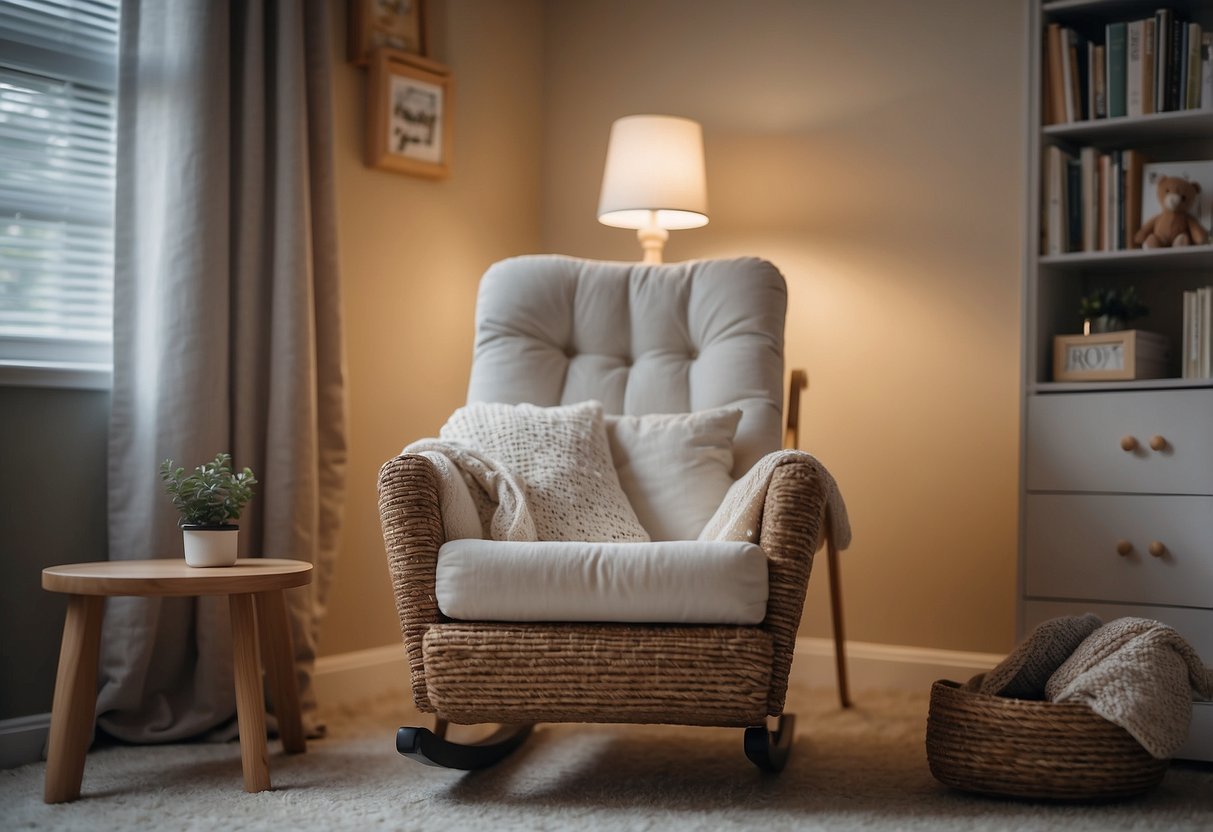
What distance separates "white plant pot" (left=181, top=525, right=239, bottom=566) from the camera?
205cm

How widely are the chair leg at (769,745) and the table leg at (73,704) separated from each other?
1069mm

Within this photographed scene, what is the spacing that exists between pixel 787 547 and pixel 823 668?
1.24m

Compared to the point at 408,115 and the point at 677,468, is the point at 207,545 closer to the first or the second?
the point at 677,468

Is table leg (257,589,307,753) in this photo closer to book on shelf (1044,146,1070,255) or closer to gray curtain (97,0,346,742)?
gray curtain (97,0,346,742)

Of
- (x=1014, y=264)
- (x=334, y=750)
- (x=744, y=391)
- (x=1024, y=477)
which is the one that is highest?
(x=1014, y=264)

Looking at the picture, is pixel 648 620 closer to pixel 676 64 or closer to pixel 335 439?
pixel 335 439

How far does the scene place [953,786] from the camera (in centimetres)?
200

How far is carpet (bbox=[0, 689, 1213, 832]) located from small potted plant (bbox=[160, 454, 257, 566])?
15.2 inches

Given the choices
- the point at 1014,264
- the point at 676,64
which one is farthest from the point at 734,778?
the point at 676,64

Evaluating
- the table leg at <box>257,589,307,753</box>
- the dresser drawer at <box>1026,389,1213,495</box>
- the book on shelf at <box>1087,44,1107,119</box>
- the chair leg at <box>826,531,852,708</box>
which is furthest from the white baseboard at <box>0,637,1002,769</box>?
the book on shelf at <box>1087,44,1107,119</box>

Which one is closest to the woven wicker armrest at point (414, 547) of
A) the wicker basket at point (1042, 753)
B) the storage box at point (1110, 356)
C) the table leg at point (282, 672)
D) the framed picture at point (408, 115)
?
the table leg at point (282, 672)

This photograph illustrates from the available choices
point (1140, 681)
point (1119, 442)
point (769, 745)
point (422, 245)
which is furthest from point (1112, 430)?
point (422, 245)

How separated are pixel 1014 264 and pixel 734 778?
1421 millimetres

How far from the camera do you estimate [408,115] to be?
115 inches
